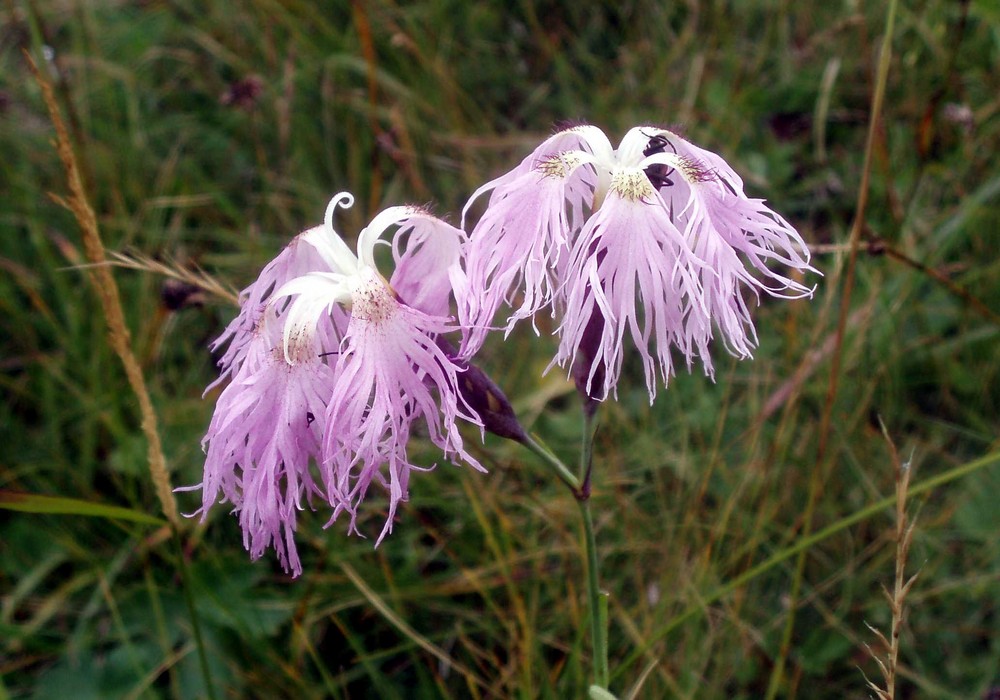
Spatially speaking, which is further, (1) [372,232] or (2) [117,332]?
(2) [117,332]

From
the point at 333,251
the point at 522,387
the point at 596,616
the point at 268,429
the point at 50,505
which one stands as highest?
the point at 333,251

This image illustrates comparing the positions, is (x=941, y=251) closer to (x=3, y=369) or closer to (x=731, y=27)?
(x=731, y=27)

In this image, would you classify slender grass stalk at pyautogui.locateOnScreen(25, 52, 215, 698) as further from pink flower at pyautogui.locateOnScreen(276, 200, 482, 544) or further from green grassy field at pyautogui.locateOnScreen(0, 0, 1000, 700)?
pink flower at pyautogui.locateOnScreen(276, 200, 482, 544)

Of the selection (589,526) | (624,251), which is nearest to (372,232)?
(624,251)

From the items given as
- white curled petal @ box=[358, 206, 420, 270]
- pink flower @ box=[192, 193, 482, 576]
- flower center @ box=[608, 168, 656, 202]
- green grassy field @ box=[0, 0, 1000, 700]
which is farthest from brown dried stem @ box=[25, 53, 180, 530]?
flower center @ box=[608, 168, 656, 202]

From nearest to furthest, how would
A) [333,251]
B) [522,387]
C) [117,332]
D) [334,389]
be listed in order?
1. [334,389]
2. [333,251]
3. [117,332]
4. [522,387]

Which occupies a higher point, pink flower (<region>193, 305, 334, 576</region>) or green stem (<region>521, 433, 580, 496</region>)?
pink flower (<region>193, 305, 334, 576</region>)

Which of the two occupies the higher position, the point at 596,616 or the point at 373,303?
the point at 373,303

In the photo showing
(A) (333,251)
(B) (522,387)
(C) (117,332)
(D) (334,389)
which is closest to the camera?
(D) (334,389)

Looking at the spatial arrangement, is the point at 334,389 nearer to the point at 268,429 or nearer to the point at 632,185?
the point at 268,429
